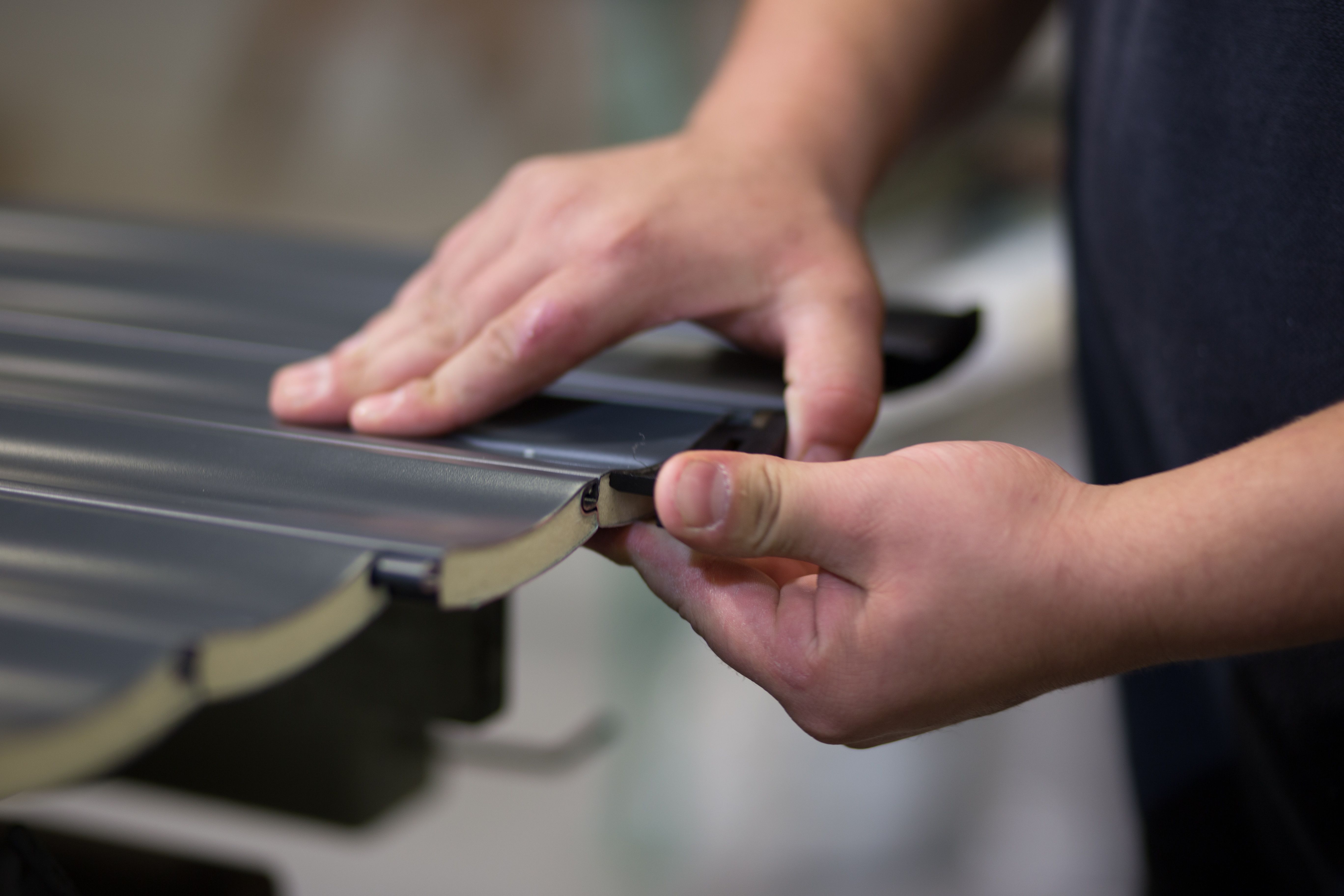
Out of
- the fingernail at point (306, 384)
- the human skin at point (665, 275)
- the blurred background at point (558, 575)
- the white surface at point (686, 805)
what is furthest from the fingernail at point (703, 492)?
the white surface at point (686, 805)

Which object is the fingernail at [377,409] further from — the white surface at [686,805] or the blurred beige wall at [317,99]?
the blurred beige wall at [317,99]

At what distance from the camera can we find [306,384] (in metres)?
0.61

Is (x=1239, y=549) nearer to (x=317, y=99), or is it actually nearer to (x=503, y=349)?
(x=503, y=349)

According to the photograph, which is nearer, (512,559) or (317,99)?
(512,559)

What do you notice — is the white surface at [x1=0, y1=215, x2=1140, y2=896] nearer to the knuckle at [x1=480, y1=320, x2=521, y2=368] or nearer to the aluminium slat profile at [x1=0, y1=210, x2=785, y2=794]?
the aluminium slat profile at [x1=0, y1=210, x2=785, y2=794]

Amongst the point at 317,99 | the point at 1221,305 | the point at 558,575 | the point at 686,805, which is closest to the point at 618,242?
the point at 1221,305

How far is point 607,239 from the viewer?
615 mm

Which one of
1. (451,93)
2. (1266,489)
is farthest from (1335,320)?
(451,93)

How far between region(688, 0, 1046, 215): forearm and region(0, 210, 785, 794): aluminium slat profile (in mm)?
224

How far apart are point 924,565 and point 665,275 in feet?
0.83

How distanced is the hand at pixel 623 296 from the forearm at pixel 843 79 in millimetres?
37

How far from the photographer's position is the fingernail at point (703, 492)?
0.44 metres

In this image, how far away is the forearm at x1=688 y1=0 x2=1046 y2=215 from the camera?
0.72 metres

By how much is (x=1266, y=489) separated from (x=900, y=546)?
0.51 ft
